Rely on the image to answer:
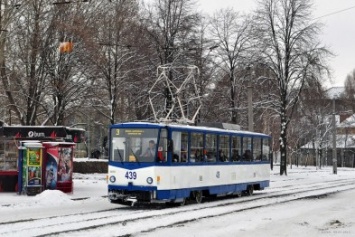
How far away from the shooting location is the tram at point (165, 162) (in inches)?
755

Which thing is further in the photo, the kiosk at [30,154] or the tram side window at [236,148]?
the tram side window at [236,148]

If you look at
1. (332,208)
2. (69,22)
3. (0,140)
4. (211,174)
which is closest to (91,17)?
(69,22)

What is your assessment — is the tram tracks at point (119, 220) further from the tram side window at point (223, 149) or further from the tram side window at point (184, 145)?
the tram side window at point (223, 149)

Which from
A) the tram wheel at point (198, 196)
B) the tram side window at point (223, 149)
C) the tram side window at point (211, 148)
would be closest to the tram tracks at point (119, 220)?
the tram wheel at point (198, 196)

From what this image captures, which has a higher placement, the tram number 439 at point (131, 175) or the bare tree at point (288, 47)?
the bare tree at point (288, 47)

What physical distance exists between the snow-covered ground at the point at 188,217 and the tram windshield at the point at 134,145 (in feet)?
5.18

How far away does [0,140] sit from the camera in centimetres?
2422

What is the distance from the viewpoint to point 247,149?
85.1 ft

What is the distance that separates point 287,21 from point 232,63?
17.0 feet

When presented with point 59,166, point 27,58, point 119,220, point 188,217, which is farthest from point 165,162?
point 27,58

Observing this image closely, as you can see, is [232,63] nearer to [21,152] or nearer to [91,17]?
[91,17]

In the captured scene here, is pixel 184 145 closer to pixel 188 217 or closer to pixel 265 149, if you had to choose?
pixel 188 217

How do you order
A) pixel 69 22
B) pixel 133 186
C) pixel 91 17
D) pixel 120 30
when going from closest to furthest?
pixel 133 186 → pixel 69 22 → pixel 91 17 → pixel 120 30

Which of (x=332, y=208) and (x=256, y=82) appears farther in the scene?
(x=256, y=82)
